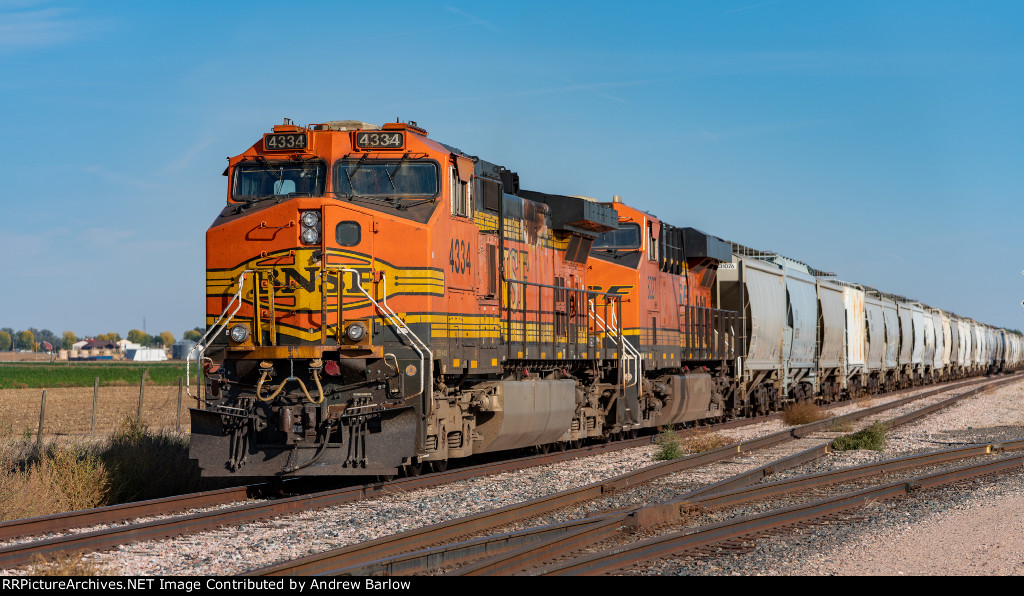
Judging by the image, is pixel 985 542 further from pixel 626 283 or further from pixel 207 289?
pixel 626 283

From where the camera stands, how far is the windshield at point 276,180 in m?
11.4

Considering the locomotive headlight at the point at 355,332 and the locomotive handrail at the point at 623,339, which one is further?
the locomotive handrail at the point at 623,339

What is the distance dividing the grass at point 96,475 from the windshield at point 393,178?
4405 millimetres

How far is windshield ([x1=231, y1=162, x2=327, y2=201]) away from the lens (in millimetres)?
11375

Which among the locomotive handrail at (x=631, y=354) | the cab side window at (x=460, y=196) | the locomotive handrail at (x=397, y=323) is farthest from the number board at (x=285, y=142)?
the locomotive handrail at (x=631, y=354)

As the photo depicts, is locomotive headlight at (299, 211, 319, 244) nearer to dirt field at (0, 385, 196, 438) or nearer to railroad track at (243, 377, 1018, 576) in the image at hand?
railroad track at (243, 377, 1018, 576)

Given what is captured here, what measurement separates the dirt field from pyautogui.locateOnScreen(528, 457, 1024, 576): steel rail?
12185 millimetres

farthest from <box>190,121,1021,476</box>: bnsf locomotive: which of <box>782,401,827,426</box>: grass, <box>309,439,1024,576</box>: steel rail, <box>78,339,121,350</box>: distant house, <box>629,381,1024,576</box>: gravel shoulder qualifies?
<box>78,339,121,350</box>: distant house

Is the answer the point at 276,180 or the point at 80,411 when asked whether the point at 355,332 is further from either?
the point at 80,411

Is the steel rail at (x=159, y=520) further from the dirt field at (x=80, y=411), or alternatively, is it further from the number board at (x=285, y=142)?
the dirt field at (x=80, y=411)
